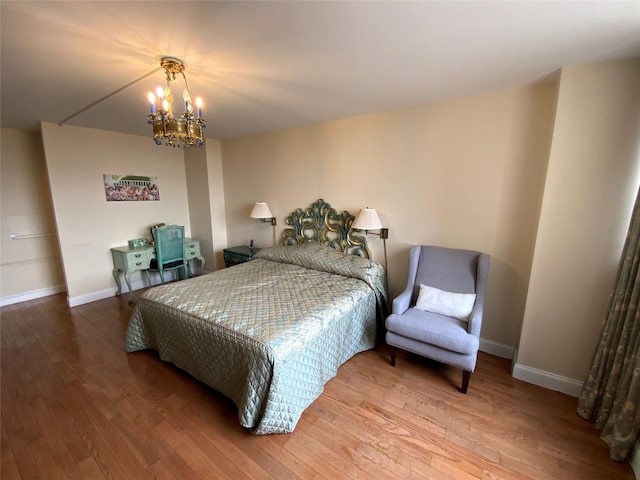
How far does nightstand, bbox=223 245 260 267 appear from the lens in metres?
3.66

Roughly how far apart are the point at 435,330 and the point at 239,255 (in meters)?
2.67

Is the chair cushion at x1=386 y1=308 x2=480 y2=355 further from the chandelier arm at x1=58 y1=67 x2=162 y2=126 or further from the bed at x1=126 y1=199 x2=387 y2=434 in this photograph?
the chandelier arm at x1=58 y1=67 x2=162 y2=126

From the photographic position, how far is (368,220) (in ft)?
8.74

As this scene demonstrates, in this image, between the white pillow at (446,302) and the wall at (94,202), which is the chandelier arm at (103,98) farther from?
the white pillow at (446,302)

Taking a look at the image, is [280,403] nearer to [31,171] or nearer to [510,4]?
[510,4]

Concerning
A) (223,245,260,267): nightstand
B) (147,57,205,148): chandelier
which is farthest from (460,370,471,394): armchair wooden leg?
(223,245,260,267): nightstand

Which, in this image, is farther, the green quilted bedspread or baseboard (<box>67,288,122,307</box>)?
baseboard (<box>67,288,122,307</box>)

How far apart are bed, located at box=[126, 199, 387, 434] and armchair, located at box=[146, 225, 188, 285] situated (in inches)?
49.0

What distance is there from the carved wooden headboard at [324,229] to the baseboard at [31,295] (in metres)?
3.37

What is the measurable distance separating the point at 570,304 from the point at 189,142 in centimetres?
287

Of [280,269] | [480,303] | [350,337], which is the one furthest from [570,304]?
[280,269]

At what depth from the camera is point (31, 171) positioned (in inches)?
138

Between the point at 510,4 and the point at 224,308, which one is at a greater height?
the point at 510,4

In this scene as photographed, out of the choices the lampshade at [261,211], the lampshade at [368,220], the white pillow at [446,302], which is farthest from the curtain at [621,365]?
the lampshade at [261,211]
